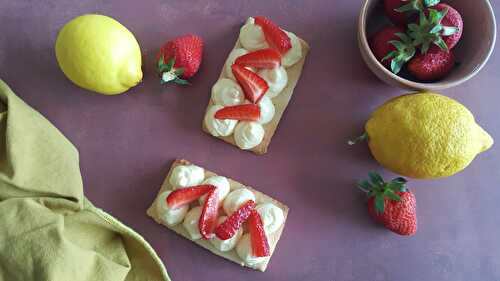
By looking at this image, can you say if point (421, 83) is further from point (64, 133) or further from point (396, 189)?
point (64, 133)

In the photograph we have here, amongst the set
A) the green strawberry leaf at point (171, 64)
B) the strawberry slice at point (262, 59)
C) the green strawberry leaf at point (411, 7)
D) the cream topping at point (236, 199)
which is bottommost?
the cream topping at point (236, 199)

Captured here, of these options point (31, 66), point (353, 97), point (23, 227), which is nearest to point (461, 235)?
point (353, 97)

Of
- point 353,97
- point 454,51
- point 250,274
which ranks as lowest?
point 250,274

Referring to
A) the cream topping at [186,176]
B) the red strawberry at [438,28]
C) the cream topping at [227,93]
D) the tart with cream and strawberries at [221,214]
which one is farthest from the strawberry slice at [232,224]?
the red strawberry at [438,28]

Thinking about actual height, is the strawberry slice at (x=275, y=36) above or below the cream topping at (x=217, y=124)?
above

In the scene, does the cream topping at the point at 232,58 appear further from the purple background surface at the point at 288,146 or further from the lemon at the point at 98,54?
the lemon at the point at 98,54

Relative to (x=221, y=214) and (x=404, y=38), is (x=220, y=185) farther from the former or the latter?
(x=404, y=38)
